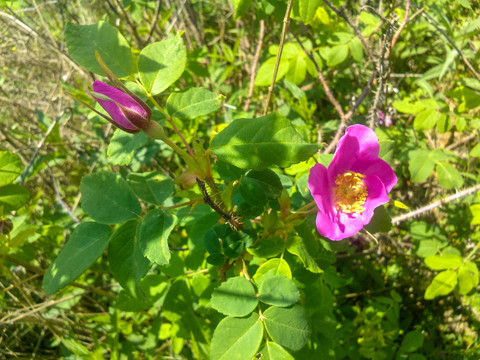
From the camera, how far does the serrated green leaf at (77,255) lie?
1.02m

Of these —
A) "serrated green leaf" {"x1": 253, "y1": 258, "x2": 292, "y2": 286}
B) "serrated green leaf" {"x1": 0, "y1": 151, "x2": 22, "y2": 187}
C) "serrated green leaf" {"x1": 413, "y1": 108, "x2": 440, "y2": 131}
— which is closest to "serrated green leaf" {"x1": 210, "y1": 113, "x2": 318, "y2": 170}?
"serrated green leaf" {"x1": 253, "y1": 258, "x2": 292, "y2": 286}

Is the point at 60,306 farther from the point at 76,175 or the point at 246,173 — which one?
the point at 246,173

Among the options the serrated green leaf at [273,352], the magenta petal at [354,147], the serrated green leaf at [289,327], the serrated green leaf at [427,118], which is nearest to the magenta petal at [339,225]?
the magenta petal at [354,147]

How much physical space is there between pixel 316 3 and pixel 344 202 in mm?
647

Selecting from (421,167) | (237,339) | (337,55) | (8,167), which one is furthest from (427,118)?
(8,167)

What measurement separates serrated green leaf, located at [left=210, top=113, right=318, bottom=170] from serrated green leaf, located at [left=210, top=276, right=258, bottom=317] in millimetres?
394

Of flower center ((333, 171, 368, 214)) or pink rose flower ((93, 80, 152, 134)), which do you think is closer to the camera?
pink rose flower ((93, 80, 152, 134))

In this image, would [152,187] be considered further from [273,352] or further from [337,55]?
[337,55]

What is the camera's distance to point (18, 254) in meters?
1.86

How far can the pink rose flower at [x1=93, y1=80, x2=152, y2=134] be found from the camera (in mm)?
793

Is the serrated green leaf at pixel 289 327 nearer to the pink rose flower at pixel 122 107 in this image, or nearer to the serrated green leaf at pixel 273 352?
the serrated green leaf at pixel 273 352

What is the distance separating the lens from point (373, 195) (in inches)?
42.2

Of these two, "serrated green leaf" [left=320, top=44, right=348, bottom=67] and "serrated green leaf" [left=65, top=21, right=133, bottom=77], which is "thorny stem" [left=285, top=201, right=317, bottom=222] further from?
"serrated green leaf" [left=320, top=44, right=348, bottom=67]

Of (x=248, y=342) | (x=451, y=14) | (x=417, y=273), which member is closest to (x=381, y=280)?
(x=417, y=273)
